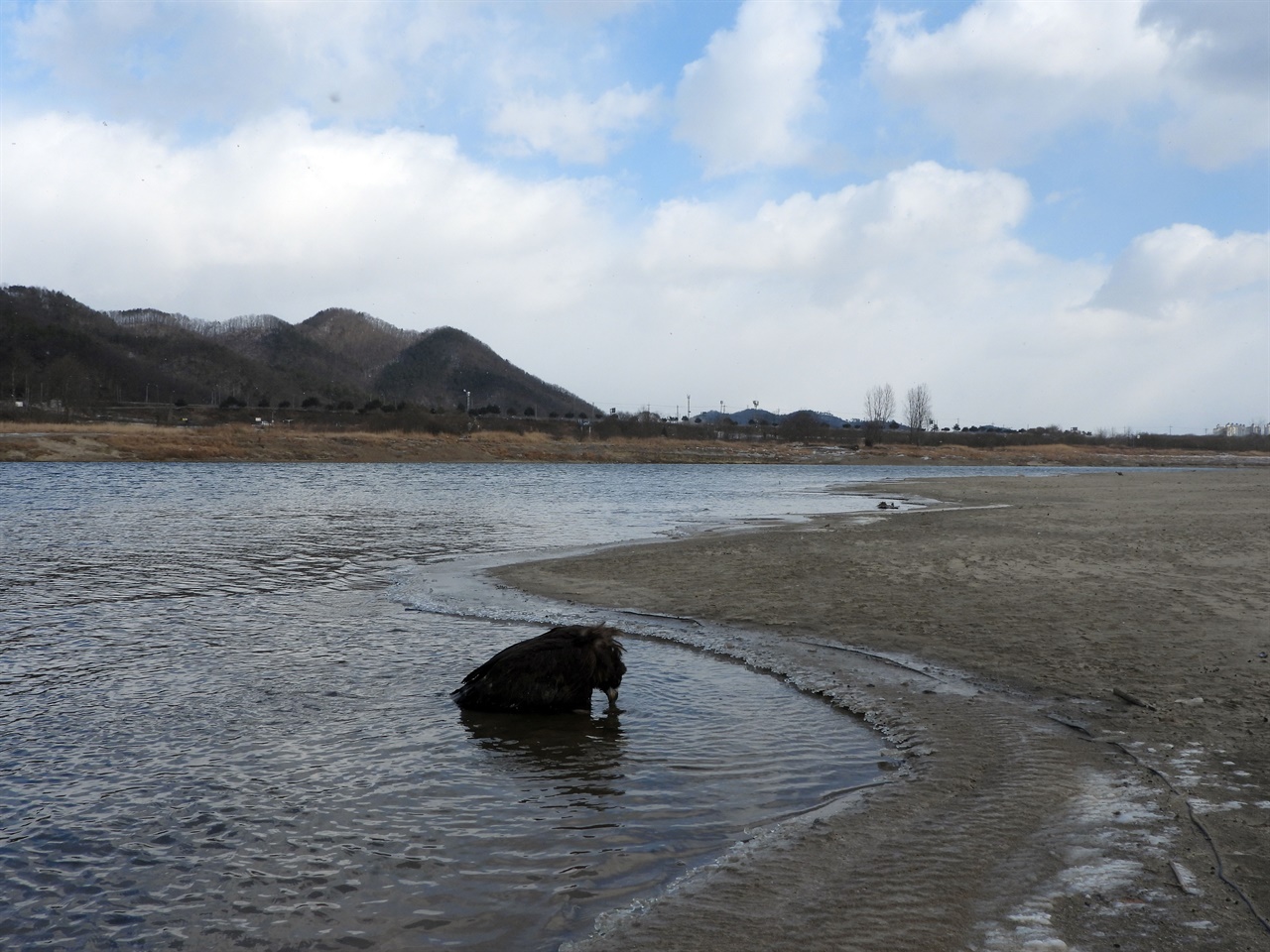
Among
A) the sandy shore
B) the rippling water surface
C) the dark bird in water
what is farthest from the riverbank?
the dark bird in water

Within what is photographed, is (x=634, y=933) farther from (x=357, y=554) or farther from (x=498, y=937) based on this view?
(x=357, y=554)

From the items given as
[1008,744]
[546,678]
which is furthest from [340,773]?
[1008,744]

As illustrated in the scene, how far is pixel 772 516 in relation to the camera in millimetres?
26562

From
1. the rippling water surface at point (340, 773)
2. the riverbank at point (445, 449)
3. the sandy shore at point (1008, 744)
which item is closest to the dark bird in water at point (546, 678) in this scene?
the rippling water surface at point (340, 773)

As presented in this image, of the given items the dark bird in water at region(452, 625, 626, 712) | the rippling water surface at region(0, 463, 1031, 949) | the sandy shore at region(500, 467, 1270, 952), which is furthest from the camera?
the dark bird in water at region(452, 625, 626, 712)

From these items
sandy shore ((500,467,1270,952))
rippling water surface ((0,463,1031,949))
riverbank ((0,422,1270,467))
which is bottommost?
rippling water surface ((0,463,1031,949))

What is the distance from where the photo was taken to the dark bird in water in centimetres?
730

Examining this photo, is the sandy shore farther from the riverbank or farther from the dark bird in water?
the riverbank

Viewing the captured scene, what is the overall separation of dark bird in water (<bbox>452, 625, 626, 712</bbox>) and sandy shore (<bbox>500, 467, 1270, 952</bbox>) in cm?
196

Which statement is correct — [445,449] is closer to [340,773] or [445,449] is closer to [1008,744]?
[340,773]

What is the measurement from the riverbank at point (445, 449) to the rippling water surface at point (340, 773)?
59.5m

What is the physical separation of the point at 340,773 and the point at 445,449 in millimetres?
76616

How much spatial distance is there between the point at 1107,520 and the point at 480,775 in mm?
→ 21493

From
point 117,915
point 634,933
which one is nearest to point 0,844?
point 117,915
